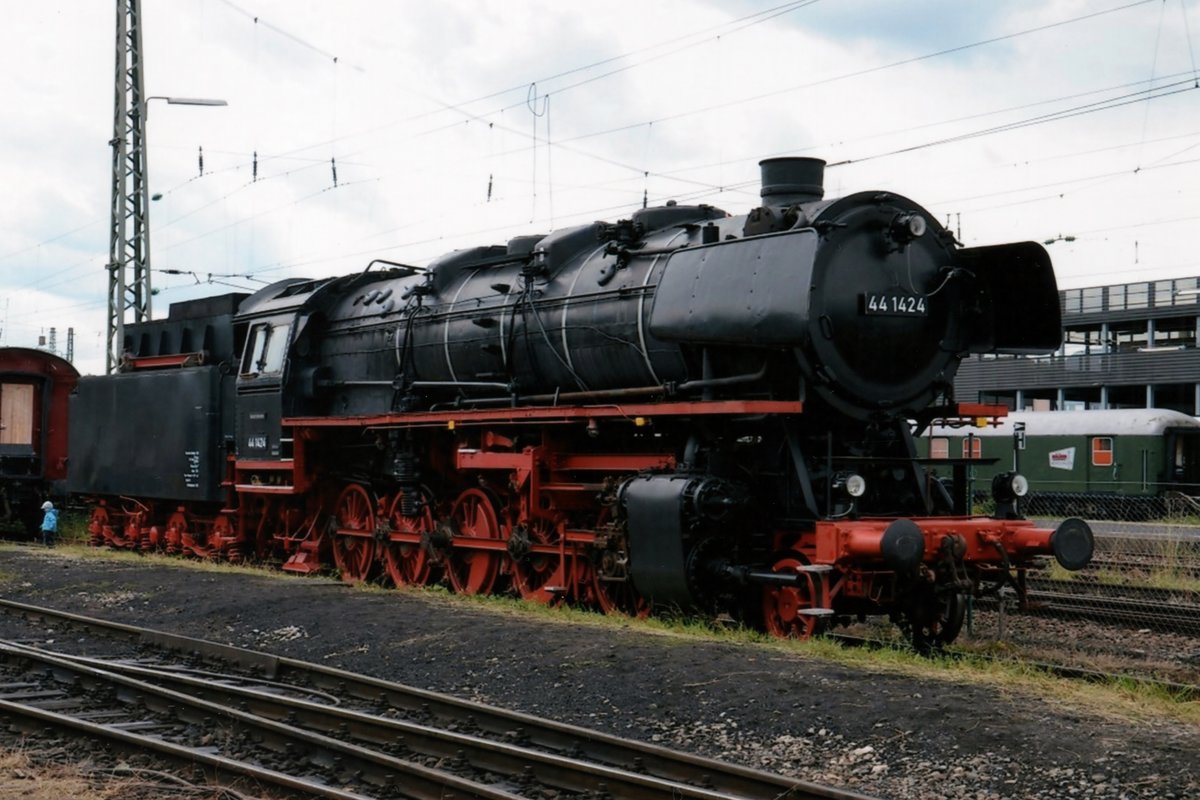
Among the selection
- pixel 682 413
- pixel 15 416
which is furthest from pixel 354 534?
pixel 15 416

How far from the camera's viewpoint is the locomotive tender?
10.4 meters

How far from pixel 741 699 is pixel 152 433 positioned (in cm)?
1386

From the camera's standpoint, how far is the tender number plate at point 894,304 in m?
10.7

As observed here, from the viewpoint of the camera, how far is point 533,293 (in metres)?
13.4

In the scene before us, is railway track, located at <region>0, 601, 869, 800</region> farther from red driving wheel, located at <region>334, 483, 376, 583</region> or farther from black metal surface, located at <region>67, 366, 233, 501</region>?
black metal surface, located at <region>67, 366, 233, 501</region>

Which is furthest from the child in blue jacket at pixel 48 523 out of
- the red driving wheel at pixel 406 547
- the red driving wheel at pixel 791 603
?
the red driving wheel at pixel 791 603

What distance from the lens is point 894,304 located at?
431 inches

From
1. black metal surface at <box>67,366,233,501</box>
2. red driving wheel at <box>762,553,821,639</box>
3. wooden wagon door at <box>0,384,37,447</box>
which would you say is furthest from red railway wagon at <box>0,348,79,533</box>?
red driving wheel at <box>762,553,821,639</box>

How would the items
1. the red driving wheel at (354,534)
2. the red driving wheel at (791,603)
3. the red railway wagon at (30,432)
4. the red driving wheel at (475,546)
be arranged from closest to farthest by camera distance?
the red driving wheel at (791,603)
the red driving wheel at (475,546)
the red driving wheel at (354,534)
the red railway wagon at (30,432)

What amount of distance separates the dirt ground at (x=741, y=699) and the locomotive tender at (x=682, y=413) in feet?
3.42

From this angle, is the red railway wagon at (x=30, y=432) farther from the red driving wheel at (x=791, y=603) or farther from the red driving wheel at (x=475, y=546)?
the red driving wheel at (x=791, y=603)

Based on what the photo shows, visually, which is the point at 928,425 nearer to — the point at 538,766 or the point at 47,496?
the point at 538,766

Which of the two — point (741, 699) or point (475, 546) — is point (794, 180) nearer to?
point (741, 699)

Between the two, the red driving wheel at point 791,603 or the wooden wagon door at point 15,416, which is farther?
the wooden wagon door at point 15,416
